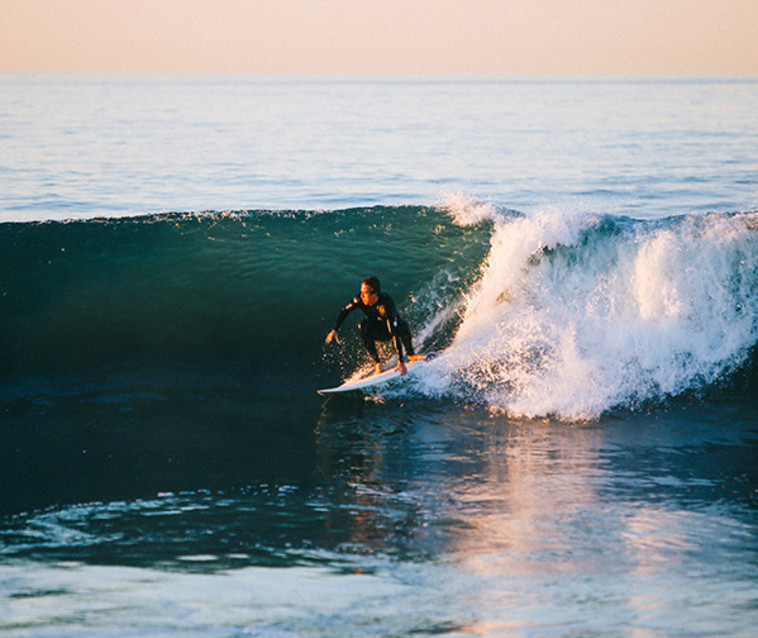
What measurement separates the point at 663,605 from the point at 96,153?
2664 centimetres

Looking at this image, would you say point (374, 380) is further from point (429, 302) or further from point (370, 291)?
point (429, 302)

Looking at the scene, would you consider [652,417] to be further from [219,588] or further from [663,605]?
[219,588]

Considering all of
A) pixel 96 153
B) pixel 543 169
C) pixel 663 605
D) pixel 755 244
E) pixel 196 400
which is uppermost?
pixel 96 153

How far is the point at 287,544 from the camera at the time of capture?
5.39 meters

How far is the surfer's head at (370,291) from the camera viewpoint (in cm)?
868

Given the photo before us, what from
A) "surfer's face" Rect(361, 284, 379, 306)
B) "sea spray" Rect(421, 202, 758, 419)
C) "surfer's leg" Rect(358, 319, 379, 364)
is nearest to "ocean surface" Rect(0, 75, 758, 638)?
"sea spray" Rect(421, 202, 758, 419)

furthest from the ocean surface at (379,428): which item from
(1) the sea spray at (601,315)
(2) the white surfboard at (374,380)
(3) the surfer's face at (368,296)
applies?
(3) the surfer's face at (368,296)

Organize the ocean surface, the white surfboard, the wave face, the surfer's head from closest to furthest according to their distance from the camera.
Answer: the ocean surface
the surfer's head
the white surfboard
the wave face

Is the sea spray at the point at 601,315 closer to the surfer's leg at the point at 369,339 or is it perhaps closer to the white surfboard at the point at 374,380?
the white surfboard at the point at 374,380

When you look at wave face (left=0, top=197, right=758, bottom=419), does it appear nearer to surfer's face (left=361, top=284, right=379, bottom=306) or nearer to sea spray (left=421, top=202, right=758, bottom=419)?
sea spray (left=421, top=202, right=758, bottom=419)

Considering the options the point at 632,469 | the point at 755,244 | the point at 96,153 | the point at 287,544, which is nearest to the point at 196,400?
the point at 287,544

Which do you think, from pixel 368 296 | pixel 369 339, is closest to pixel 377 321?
pixel 369 339

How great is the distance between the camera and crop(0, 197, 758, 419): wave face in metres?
9.30

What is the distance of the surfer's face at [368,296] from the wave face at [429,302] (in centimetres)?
102
